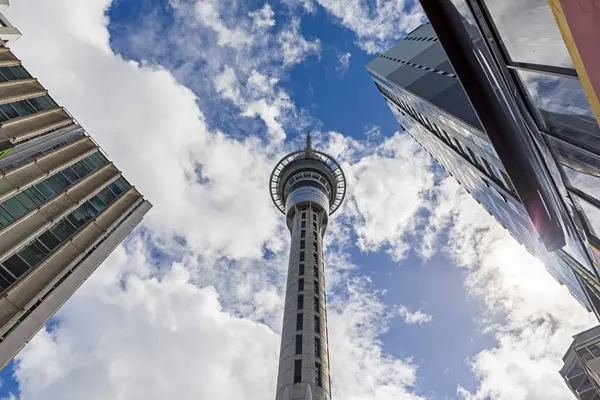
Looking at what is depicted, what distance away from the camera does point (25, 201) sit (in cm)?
2286

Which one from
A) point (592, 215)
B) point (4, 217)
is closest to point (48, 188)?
point (4, 217)

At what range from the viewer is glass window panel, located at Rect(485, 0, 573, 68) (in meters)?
5.55

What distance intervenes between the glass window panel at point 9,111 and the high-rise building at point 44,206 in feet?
0.28

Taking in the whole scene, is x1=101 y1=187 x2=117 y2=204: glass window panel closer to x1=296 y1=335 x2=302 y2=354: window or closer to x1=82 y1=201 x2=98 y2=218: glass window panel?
x1=82 y1=201 x2=98 y2=218: glass window panel

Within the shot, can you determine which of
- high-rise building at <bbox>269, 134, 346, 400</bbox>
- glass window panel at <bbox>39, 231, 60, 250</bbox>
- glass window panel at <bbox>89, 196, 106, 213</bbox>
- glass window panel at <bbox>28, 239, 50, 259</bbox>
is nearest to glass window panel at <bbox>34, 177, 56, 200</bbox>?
glass window panel at <bbox>39, 231, 60, 250</bbox>

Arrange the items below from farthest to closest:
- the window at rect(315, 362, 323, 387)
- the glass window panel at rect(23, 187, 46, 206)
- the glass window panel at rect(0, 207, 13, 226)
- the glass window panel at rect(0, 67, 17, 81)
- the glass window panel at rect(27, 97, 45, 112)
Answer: the window at rect(315, 362, 323, 387)
the glass window panel at rect(27, 97, 45, 112)
the glass window panel at rect(0, 67, 17, 81)
the glass window panel at rect(23, 187, 46, 206)
the glass window panel at rect(0, 207, 13, 226)

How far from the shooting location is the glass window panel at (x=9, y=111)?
24922 mm

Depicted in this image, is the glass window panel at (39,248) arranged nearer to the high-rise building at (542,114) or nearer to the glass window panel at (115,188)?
the glass window panel at (115,188)

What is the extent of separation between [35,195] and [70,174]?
15.7 ft

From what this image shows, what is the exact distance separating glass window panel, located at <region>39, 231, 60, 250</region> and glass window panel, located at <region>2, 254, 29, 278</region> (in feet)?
7.12

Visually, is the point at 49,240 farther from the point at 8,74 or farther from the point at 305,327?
the point at 305,327

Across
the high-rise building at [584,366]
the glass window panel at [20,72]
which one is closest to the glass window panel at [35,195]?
the glass window panel at [20,72]

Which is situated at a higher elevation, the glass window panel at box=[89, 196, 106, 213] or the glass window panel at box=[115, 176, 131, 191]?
the glass window panel at box=[115, 176, 131, 191]

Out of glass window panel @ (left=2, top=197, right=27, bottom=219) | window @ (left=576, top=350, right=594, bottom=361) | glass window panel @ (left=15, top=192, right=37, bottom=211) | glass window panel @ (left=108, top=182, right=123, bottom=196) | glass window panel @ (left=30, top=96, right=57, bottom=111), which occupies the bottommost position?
glass window panel @ (left=2, top=197, right=27, bottom=219)
